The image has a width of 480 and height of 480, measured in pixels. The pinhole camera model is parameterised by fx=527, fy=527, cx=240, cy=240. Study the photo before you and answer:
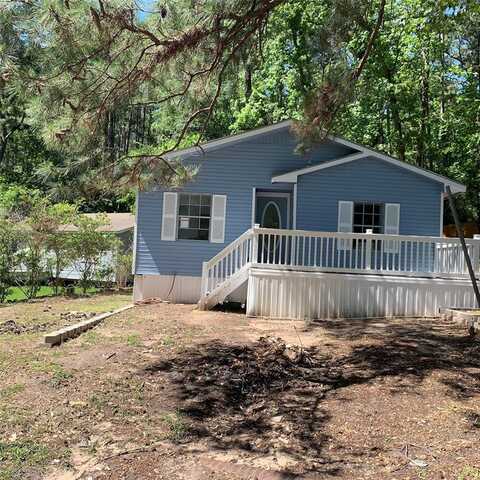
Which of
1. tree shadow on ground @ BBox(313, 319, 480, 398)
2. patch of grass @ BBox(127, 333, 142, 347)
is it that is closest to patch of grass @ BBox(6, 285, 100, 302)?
patch of grass @ BBox(127, 333, 142, 347)

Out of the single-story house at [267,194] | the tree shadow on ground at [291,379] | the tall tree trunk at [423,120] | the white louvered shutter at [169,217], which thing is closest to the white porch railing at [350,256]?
the single-story house at [267,194]

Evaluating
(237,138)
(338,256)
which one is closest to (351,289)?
Result: (338,256)

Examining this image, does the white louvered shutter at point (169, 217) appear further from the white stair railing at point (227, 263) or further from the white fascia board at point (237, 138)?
the white stair railing at point (227, 263)

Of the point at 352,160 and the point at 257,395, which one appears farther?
the point at 352,160

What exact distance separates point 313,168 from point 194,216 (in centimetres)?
313

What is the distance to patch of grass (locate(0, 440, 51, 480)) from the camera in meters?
3.85

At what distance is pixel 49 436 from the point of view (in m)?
4.45

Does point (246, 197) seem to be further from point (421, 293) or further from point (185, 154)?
point (421, 293)

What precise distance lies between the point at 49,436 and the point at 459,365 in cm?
463

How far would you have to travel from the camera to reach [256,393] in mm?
5711

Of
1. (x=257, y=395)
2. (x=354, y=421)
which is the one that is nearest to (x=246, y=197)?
(x=257, y=395)

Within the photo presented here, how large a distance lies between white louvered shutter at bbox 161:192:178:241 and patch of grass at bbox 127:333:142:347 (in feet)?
16.4

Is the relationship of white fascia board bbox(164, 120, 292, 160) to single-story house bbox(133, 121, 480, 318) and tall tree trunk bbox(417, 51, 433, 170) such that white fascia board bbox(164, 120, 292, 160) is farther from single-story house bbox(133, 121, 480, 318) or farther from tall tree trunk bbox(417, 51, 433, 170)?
tall tree trunk bbox(417, 51, 433, 170)

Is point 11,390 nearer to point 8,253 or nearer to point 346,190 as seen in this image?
point 346,190
